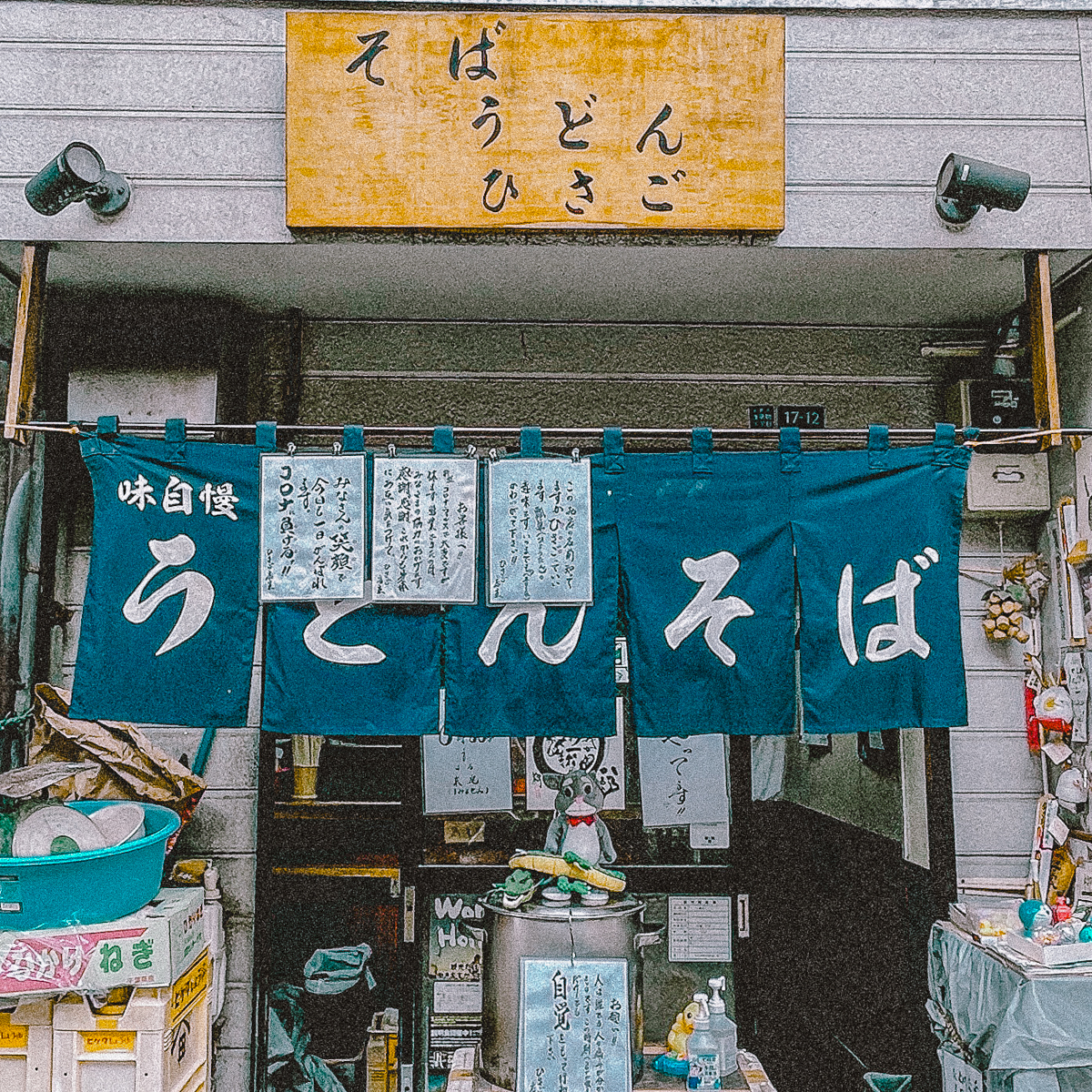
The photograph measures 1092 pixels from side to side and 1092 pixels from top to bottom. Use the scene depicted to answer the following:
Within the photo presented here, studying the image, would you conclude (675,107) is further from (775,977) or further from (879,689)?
(775,977)

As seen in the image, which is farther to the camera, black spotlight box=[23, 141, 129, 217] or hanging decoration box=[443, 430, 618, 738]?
hanging decoration box=[443, 430, 618, 738]

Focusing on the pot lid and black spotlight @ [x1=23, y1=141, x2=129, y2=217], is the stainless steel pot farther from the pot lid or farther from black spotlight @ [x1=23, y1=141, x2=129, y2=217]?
black spotlight @ [x1=23, y1=141, x2=129, y2=217]

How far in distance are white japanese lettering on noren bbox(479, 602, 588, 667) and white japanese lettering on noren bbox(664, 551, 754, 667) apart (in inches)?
18.7

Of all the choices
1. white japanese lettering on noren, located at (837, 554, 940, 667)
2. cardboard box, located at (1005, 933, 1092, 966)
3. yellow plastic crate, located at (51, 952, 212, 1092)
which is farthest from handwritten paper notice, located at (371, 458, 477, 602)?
cardboard box, located at (1005, 933, 1092, 966)

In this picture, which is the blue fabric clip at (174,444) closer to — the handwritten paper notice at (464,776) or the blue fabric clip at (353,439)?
the blue fabric clip at (353,439)

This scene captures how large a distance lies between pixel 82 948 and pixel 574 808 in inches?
92.2

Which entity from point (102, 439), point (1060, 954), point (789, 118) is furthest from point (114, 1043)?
point (789, 118)

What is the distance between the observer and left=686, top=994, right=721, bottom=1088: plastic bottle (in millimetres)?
4321

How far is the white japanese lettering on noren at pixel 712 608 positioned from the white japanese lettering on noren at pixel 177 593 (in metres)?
2.32

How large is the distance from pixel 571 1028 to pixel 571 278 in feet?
12.8

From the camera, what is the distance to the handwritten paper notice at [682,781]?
6074mm

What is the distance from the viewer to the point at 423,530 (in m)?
4.83

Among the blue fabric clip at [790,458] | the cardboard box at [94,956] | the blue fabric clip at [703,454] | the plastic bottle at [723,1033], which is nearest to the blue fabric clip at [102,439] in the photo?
the cardboard box at [94,956]

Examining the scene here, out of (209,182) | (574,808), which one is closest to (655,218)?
(209,182)
